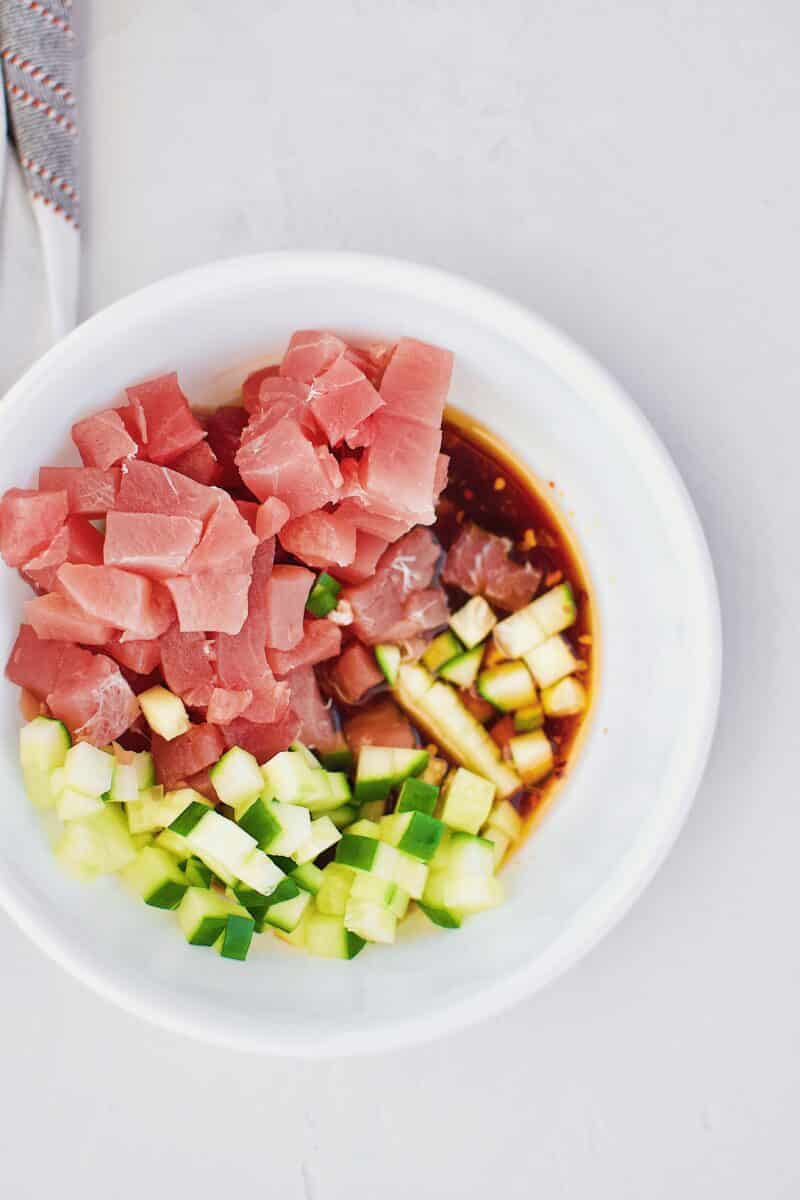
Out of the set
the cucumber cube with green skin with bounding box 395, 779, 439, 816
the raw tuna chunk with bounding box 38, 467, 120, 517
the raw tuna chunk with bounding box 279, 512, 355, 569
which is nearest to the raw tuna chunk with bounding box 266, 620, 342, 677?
the raw tuna chunk with bounding box 279, 512, 355, 569

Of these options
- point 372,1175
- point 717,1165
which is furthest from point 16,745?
point 717,1165

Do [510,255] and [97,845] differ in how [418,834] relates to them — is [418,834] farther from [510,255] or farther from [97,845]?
[510,255]

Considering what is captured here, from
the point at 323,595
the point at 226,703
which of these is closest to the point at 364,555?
the point at 323,595

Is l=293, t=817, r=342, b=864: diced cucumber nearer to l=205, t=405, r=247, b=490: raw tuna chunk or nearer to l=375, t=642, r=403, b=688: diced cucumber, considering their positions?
l=375, t=642, r=403, b=688: diced cucumber

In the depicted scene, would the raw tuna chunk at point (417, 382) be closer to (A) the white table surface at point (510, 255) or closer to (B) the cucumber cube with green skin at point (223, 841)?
(A) the white table surface at point (510, 255)

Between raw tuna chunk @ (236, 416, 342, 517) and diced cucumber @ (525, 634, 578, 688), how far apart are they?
443 mm

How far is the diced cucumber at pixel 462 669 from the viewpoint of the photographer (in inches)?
68.5

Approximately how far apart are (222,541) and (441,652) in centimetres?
45

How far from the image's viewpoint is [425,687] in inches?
68.1

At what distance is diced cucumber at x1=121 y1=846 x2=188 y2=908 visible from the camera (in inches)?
62.6

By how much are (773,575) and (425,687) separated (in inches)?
22.7

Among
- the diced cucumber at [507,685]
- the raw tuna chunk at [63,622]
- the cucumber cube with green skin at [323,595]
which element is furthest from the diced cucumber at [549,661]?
the raw tuna chunk at [63,622]

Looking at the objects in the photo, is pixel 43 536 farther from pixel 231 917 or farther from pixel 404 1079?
pixel 404 1079

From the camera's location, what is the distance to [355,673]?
172 cm
